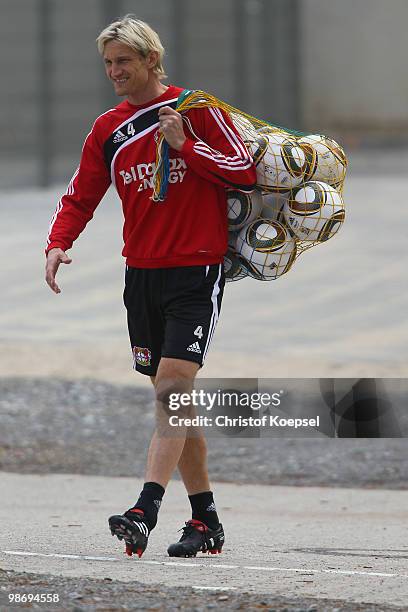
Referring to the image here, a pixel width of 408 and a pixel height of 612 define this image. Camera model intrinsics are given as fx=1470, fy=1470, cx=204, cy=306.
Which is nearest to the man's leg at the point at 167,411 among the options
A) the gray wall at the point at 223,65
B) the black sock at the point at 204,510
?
the black sock at the point at 204,510

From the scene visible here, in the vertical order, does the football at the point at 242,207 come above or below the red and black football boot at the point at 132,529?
above

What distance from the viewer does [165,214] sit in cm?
544

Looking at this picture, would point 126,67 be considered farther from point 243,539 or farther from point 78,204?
point 243,539

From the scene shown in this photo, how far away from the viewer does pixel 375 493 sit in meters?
8.19

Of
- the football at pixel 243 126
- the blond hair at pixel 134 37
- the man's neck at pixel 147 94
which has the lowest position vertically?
the football at pixel 243 126

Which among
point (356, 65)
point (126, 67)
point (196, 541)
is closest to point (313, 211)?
point (126, 67)

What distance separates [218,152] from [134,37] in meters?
0.53

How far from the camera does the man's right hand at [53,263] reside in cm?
557

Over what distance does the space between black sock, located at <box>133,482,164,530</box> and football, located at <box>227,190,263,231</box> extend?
103 centimetres

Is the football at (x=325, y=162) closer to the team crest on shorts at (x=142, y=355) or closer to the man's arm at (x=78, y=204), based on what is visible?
the man's arm at (x=78, y=204)

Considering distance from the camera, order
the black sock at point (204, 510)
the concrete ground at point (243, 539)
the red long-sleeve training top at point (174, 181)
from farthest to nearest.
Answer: the black sock at point (204, 510) → the red long-sleeve training top at point (174, 181) → the concrete ground at point (243, 539)

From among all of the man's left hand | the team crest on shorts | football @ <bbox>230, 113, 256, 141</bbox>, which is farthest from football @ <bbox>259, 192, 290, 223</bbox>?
the team crest on shorts

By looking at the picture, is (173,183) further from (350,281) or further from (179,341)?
(350,281)

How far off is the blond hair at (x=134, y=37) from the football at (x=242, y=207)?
1.75ft
